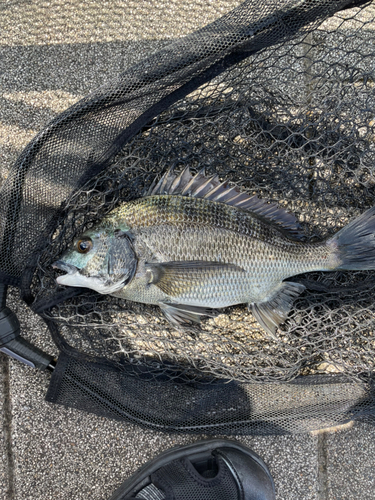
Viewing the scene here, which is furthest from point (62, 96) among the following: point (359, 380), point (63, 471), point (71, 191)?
point (359, 380)

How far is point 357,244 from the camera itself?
5.62ft

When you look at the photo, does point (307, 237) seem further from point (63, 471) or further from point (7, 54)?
point (7, 54)

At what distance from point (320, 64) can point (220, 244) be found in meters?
1.35

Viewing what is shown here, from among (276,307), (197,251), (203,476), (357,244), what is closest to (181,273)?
(197,251)

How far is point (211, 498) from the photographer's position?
1937mm

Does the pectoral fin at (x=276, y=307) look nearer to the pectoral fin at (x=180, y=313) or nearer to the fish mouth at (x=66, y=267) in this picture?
the pectoral fin at (x=180, y=313)

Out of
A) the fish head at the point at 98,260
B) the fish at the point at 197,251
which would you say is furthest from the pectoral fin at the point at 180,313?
the fish head at the point at 98,260

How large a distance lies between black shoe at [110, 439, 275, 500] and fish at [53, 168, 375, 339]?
0.81 meters

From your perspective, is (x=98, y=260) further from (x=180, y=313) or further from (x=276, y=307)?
(x=276, y=307)

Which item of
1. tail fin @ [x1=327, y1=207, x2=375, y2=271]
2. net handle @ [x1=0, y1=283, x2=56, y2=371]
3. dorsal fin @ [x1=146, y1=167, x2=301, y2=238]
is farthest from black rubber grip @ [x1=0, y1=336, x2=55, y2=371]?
tail fin @ [x1=327, y1=207, x2=375, y2=271]

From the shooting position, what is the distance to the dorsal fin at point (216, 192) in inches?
67.8

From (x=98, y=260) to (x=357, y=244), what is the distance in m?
1.19

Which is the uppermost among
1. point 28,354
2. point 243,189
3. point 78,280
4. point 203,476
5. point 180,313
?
point 243,189

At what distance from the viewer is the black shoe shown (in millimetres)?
1937
